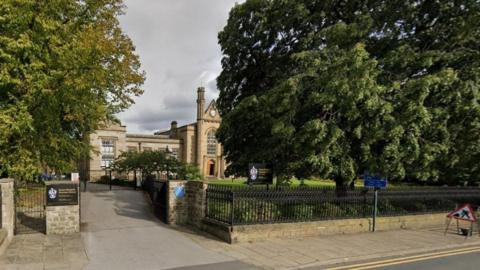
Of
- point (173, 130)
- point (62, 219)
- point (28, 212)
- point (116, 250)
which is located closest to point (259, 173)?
point (116, 250)

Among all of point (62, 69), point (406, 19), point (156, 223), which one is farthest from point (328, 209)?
point (62, 69)

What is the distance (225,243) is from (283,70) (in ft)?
30.3

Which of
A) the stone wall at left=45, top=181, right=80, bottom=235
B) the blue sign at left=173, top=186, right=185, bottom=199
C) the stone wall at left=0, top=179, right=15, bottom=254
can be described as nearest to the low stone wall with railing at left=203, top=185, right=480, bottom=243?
the blue sign at left=173, top=186, right=185, bottom=199

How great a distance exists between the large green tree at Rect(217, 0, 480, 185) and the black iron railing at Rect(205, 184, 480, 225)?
98cm

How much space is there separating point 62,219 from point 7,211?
156 centimetres

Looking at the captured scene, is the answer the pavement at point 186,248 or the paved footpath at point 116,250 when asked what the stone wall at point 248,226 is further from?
the paved footpath at point 116,250

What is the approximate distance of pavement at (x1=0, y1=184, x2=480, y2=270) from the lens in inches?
327

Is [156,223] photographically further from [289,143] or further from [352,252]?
[352,252]

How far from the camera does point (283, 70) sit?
16828 mm

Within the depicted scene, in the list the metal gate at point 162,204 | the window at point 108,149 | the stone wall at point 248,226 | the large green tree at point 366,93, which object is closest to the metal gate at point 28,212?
the metal gate at point 162,204

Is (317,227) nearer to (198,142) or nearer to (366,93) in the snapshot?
(366,93)

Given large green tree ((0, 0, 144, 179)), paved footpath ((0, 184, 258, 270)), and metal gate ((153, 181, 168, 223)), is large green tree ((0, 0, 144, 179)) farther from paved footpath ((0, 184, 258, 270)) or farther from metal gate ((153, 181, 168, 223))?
metal gate ((153, 181, 168, 223))

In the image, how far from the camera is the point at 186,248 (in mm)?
9688

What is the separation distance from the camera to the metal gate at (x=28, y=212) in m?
11.5
